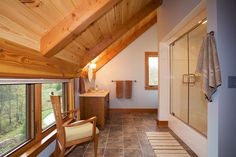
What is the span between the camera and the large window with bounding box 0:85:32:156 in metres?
1.39

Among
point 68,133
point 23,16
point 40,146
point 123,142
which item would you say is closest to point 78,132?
point 68,133

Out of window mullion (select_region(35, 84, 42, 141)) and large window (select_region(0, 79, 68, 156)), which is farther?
window mullion (select_region(35, 84, 42, 141))

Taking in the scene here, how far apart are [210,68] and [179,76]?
6.98ft

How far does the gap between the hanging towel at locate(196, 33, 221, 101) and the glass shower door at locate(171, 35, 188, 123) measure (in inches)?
76.0

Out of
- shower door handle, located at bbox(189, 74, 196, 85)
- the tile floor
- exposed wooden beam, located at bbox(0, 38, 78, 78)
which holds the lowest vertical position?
the tile floor

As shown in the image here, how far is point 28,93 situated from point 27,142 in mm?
564

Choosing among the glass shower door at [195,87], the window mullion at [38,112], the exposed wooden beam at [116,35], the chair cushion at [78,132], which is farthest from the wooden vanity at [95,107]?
the glass shower door at [195,87]

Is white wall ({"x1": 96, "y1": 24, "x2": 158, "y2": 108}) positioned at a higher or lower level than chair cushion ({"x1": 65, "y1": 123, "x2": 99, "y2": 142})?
higher

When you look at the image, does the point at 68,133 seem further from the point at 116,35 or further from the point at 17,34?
the point at 116,35

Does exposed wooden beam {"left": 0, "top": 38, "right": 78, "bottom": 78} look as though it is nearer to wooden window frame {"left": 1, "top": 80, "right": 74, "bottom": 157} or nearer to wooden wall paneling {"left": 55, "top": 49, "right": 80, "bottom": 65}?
wooden wall paneling {"left": 55, "top": 49, "right": 80, "bottom": 65}

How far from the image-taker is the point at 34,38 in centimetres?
141

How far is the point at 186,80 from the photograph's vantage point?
3299mm

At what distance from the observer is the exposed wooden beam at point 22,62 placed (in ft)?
3.45

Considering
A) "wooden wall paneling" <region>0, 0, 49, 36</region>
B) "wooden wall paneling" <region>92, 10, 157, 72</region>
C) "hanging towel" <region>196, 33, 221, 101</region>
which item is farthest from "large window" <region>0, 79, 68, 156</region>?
"wooden wall paneling" <region>92, 10, 157, 72</region>
